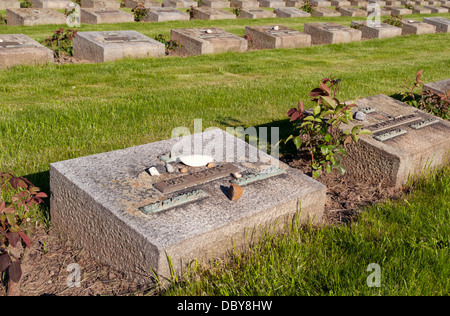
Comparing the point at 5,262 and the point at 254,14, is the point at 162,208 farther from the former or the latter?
the point at 254,14

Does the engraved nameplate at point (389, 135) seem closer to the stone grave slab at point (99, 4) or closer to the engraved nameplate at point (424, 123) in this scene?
the engraved nameplate at point (424, 123)

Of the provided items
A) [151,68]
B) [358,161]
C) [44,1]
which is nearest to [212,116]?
[358,161]

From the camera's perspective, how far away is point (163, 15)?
13008 mm

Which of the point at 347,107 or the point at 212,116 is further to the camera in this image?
the point at 212,116

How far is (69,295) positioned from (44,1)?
41.8 feet

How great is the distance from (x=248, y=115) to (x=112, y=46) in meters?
3.42

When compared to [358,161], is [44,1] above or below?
above

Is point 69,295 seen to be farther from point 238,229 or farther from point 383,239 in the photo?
point 383,239

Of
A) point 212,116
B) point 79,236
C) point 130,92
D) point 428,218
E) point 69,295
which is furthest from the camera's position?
point 130,92

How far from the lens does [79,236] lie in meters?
3.14

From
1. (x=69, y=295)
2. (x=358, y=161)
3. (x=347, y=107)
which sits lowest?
(x=69, y=295)

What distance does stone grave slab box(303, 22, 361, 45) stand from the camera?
1185 centimetres

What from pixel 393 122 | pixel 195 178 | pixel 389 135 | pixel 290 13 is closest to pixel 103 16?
pixel 290 13

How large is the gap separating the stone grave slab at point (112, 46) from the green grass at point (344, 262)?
5883 mm
